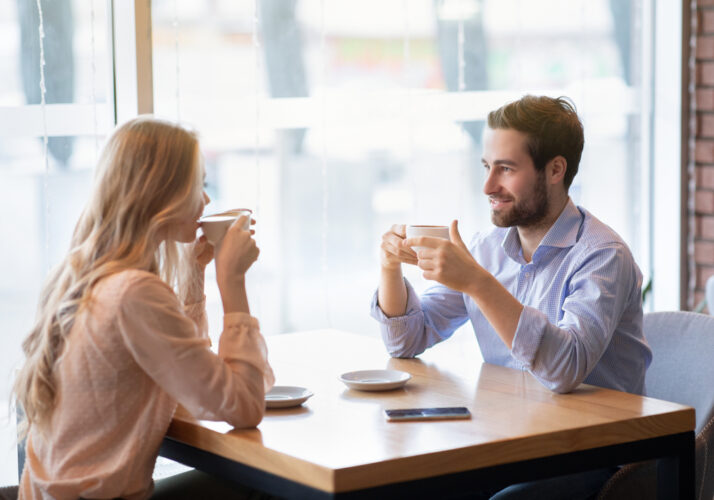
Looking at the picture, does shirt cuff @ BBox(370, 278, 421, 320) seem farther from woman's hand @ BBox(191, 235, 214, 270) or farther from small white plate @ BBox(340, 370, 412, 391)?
woman's hand @ BBox(191, 235, 214, 270)

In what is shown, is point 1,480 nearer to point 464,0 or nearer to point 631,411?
point 631,411

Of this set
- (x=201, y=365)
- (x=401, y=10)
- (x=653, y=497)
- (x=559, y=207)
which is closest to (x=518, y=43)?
(x=401, y=10)

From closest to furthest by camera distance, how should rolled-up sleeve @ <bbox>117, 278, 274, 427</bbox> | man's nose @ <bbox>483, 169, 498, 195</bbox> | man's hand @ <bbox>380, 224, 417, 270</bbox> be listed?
1. rolled-up sleeve @ <bbox>117, 278, 274, 427</bbox>
2. man's hand @ <bbox>380, 224, 417, 270</bbox>
3. man's nose @ <bbox>483, 169, 498, 195</bbox>

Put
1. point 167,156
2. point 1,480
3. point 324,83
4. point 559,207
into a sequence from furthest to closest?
point 324,83 → point 1,480 → point 559,207 → point 167,156

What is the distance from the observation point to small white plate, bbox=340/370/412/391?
185 centimetres

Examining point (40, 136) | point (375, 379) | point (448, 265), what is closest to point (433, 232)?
point (448, 265)

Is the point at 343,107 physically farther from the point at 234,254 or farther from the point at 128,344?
the point at 128,344

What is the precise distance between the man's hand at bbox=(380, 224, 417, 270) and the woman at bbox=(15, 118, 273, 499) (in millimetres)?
498

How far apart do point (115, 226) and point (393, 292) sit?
Answer: 30.9 inches

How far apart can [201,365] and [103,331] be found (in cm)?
16

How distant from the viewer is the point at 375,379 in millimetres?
1920

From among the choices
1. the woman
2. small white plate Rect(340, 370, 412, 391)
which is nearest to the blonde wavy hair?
the woman

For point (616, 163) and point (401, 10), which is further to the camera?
point (616, 163)

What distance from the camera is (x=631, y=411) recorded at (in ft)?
5.53
